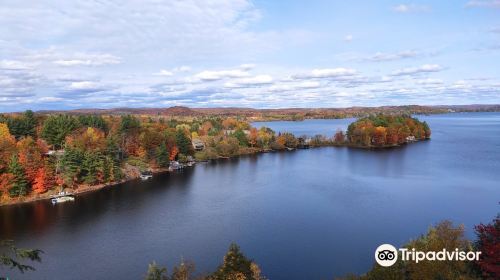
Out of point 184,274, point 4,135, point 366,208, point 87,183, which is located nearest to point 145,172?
point 87,183

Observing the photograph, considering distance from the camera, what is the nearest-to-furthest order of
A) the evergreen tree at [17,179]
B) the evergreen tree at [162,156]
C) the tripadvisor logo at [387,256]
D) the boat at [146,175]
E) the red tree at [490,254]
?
the red tree at [490,254]
the tripadvisor logo at [387,256]
the evergreen tree at [17,179]
the boat at [146,175]
the evergreen tree at [162,156]

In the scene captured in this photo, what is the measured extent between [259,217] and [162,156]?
24880 millimetres

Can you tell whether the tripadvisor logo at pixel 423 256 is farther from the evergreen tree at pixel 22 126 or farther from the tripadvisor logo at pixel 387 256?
the evergreen tree at pixel 22 126

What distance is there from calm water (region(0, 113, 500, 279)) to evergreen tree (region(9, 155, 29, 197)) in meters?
2.58

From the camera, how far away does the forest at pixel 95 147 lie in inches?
1399

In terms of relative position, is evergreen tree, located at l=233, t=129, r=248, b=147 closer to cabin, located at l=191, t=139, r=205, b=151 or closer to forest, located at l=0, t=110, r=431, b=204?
forest, located at l=0, t=110, r=431, b=204

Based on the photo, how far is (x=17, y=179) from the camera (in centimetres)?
3397

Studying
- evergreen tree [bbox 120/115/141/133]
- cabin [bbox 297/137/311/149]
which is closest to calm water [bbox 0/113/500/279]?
evergreen tree [bbox 120/115/141/133]

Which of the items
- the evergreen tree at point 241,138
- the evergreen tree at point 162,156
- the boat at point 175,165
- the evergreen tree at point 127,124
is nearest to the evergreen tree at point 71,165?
the evergreen tree at point 162,156

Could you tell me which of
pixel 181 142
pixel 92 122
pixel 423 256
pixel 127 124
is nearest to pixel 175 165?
pixel 181 142

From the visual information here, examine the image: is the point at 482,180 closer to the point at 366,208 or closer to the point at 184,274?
the point at 366,208

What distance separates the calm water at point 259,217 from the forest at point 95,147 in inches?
123

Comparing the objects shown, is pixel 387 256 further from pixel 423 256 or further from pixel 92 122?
pixel 92 122

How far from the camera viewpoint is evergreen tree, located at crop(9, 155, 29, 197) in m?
33.8
